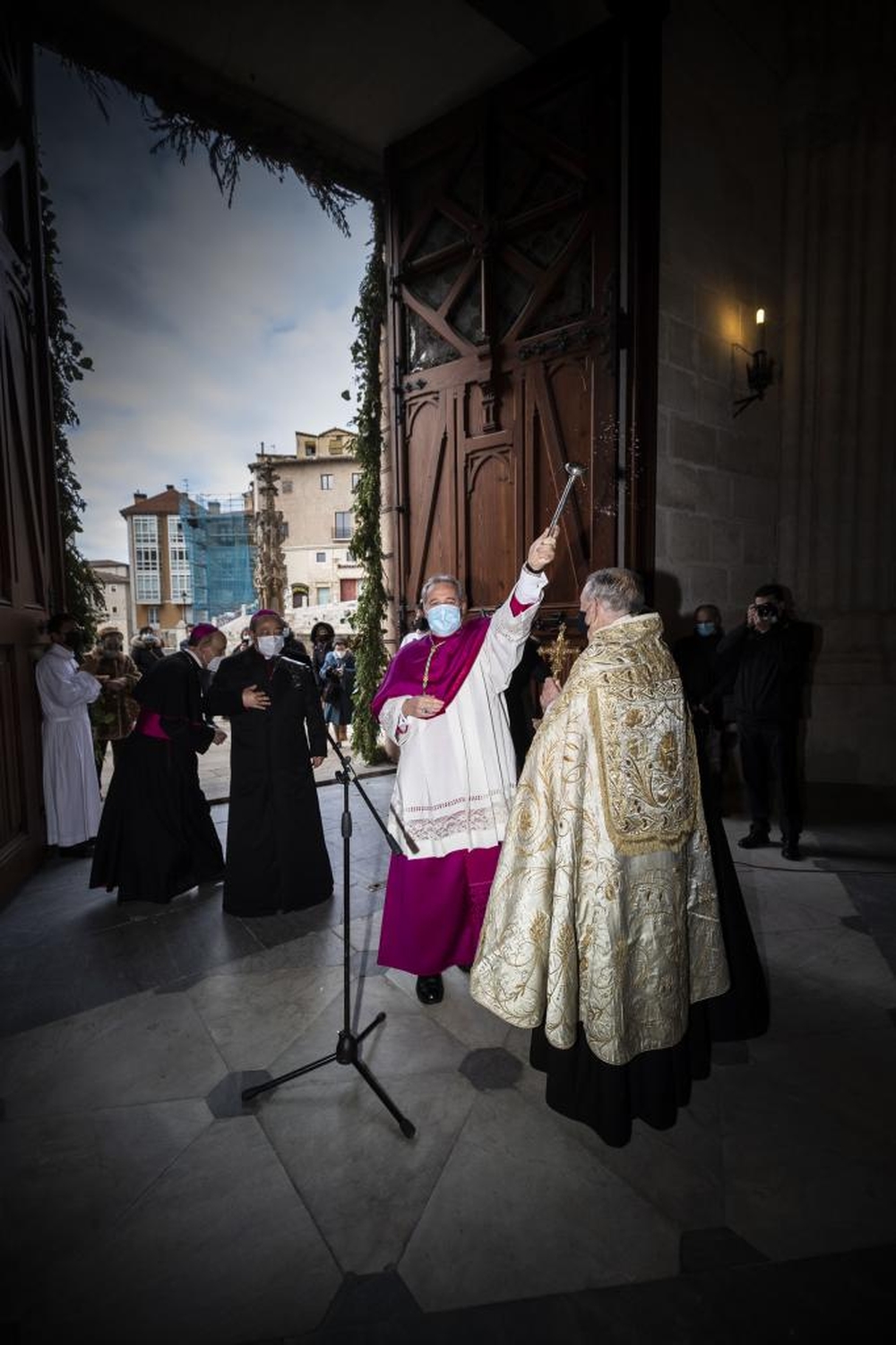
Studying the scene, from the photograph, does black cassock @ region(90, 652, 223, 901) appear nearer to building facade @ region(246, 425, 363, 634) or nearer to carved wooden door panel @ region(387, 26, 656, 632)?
carved wooden door panel @ region(387, 26, 656, 632)

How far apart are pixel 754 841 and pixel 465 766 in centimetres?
324

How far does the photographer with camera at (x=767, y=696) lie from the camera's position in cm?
496

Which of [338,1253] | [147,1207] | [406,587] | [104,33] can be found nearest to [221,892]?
[147,1207]

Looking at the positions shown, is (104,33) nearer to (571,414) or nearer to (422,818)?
(571,414)

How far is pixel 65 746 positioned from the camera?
17.3 ft

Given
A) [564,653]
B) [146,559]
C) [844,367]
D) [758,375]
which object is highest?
[146,559]

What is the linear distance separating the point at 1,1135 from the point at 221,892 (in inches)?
89.9

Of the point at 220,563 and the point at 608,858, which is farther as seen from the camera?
the point at 220,563

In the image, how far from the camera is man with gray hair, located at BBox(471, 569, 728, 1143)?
2.10 metres

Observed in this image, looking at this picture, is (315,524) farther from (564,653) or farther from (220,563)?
(564,653)

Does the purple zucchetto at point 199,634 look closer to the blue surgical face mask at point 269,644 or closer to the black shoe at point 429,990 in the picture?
the blue surgical face mask at point 269,644

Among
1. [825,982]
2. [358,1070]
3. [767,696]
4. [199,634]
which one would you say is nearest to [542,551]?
[358,1070]

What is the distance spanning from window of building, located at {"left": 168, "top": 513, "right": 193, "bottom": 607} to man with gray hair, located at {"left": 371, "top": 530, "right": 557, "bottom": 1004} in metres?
50.7

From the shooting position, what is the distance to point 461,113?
6.72 metres
